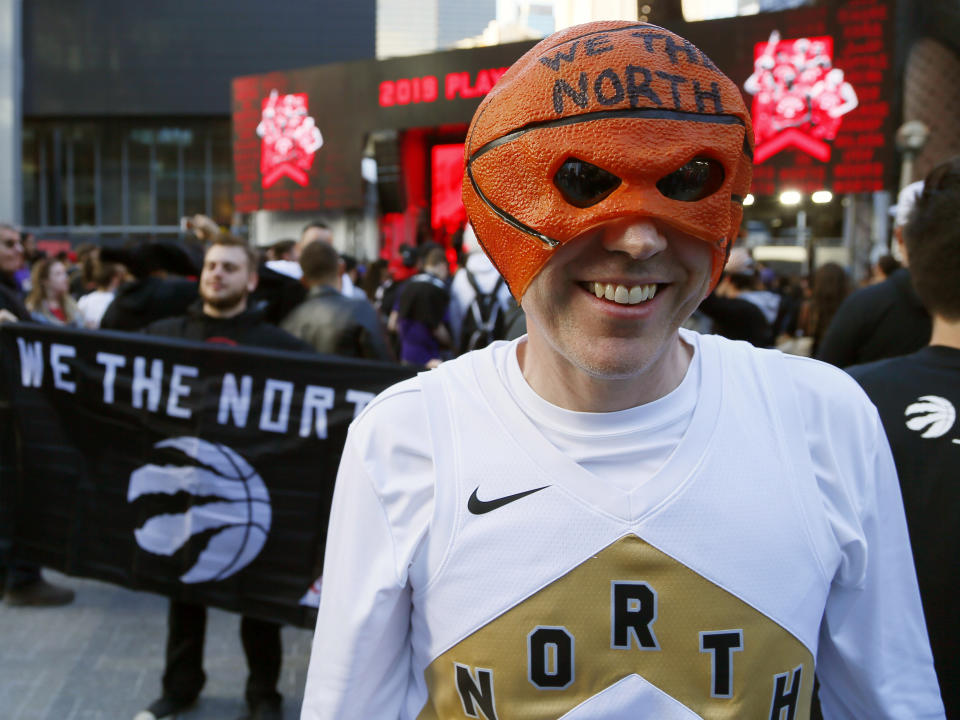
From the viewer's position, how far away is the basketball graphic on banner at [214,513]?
150 inches

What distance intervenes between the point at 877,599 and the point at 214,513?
10.2ft

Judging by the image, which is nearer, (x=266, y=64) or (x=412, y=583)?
(x=412, y=583)

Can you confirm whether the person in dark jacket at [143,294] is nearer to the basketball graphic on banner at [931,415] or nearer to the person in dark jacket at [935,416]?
the person in dark jacket at [935,416]

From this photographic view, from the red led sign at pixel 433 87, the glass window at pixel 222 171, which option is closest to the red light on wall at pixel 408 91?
the red led sign at pixel 433 87

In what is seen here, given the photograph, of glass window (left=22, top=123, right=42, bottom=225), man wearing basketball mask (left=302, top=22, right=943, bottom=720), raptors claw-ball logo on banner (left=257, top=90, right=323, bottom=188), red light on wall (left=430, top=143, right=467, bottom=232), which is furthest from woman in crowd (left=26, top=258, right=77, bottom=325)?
glass window (left=22, top=123, right=42, bottom=225)

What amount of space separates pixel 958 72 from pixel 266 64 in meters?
26.7

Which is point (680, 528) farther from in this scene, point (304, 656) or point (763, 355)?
point (304, 656)

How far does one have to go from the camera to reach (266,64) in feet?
108

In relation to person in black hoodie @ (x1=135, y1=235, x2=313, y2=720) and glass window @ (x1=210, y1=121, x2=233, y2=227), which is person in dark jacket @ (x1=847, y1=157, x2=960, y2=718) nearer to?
person in black hoodie @ (x1=135, y1=235, x2=313, y2=720)

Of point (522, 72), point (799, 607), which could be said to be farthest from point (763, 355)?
point (522, 72)

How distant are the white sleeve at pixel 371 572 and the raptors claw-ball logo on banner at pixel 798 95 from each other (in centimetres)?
1226

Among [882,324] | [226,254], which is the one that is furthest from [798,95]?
[226,254]

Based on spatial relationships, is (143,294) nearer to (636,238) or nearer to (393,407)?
(393,407)

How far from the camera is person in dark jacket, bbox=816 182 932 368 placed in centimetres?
339
